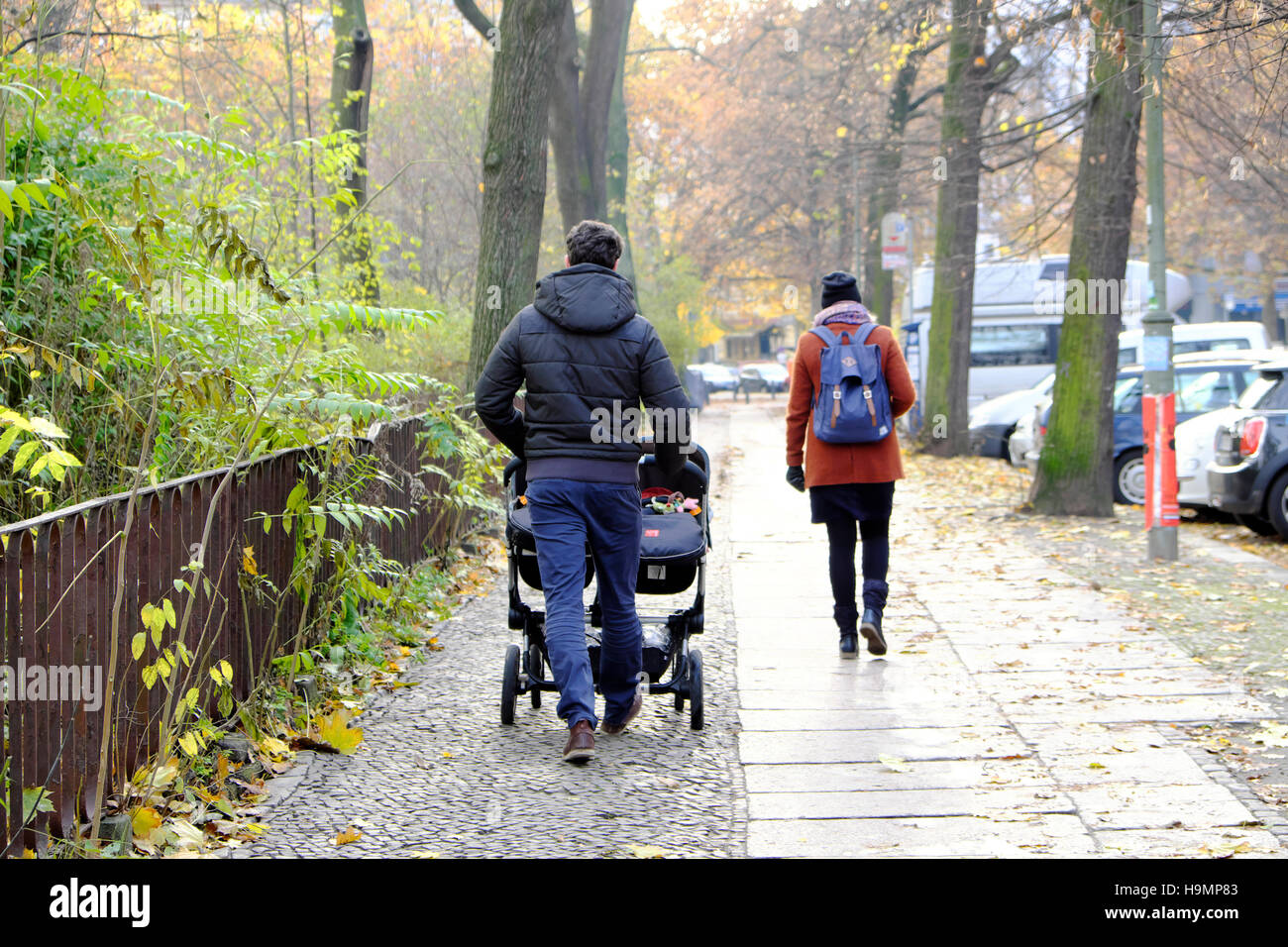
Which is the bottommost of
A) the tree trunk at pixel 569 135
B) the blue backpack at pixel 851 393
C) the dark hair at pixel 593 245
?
the blue backpack at pixel 851 393

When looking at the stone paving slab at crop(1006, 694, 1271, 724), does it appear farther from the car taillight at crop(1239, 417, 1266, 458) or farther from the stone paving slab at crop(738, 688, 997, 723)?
the car taillight at crop(1239, 417, 1266, 458)

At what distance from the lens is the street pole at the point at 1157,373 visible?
428 inches

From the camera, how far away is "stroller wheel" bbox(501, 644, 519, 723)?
6102mm

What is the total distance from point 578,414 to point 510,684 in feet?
4.36

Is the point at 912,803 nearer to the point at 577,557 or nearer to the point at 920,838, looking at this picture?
the point at 920,838

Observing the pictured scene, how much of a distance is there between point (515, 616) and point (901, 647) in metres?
2.72

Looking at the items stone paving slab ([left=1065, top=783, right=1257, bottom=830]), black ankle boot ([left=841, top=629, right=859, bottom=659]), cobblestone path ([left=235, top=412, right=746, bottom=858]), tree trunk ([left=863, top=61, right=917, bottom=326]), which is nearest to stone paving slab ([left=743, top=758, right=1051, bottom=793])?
cobblestone path ([left=235, top=412, right=746, bottom=858])

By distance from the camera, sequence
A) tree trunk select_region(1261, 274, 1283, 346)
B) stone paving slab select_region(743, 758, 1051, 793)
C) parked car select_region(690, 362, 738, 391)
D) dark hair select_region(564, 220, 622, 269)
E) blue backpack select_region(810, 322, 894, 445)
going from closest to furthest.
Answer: stone paving slab select_region(743, 758, 1051, 793) < dark hair select_region(564, 220, 622, 269) < blue backpack select_region(810, 322, 894, 445) < tree trunk select_region(1261, 274, 1283, 346) < parked car select_region(690, 362, 738, 391)

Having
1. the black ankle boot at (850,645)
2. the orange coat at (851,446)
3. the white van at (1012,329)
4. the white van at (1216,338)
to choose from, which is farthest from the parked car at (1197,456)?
the white van at (1012,329)

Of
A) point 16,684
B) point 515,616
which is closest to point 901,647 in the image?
point 515,616

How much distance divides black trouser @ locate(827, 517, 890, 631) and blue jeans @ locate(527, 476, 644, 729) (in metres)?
2.06

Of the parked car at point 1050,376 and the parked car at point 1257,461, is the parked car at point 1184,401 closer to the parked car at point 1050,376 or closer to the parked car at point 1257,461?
the parked car at point 1257,461

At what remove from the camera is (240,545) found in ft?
18.8
